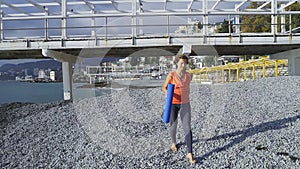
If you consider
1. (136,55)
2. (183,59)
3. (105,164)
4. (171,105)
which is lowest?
(105,164)

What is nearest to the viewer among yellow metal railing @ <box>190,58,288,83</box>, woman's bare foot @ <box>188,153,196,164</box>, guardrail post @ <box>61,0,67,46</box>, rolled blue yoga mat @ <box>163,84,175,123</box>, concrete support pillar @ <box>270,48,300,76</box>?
rolled blue yoga mat @ <box>163,84,175,123</box>

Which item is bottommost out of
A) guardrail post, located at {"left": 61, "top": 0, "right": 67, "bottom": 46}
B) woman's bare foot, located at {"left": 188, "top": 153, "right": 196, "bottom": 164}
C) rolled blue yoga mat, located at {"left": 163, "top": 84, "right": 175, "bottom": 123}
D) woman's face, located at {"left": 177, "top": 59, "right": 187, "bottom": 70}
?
woman's bare foot, located at {"left": 188, "top": 153, "right": 196, "bottom": 164}

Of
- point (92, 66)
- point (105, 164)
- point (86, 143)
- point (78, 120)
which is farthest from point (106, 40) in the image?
point (105, 164)

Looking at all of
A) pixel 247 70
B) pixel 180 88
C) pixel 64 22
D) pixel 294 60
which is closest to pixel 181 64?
pixel 180 88

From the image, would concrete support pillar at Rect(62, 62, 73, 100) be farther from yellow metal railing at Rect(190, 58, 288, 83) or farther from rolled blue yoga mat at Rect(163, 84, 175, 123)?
rolled blue yoga mat at Rect(163, 84, 175, 123)

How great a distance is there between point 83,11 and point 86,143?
1130 cm

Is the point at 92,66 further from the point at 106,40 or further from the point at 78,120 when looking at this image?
the point at 78,120

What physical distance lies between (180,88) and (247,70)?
22525 millimetres

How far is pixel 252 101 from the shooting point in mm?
7285

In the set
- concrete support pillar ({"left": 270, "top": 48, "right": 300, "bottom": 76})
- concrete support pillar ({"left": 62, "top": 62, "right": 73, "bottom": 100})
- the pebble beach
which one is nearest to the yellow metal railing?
concrete support pillar ({"left": 270, "top": 48, "right": 300, "bottom": 76})

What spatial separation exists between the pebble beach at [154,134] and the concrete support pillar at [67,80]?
4.03 meters

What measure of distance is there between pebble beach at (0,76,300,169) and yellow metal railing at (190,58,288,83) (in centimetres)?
743

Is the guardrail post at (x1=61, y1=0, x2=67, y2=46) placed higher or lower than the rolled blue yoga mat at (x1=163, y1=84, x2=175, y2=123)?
higher

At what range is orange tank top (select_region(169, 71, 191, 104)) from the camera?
414 centimetres
